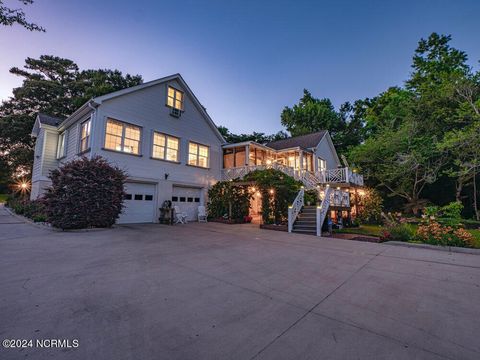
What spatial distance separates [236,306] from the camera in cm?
282

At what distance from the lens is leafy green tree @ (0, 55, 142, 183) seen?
23.3 meters

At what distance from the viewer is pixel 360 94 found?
31656mm

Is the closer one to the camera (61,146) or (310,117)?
(61,146)

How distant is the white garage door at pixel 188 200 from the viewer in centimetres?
1408

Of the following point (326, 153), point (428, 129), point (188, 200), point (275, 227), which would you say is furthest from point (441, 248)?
point (326, 153)

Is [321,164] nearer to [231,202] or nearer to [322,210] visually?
[231,202]

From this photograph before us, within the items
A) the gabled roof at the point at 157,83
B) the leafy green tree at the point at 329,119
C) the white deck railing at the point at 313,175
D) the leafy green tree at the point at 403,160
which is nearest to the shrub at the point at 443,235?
the white deck railing at the point at 313,175

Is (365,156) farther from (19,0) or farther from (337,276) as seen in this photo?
(19,0)

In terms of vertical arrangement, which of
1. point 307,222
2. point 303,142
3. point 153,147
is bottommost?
point 307,222

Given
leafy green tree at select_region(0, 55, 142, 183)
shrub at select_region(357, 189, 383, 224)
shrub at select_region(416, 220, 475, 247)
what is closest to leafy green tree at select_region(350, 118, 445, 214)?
shrub at select_region(357, 189, 383, 224)

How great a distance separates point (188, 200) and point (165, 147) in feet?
12.5

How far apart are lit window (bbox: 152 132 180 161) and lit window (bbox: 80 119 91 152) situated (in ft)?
10.9

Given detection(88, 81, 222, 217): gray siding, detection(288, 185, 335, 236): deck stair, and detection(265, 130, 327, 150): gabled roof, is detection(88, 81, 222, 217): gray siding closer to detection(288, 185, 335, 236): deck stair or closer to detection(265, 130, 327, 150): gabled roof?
detection(288, 185, 335, 236): deck stair

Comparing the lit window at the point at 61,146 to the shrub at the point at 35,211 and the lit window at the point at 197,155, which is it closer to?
the shrub at the point at 35,211
